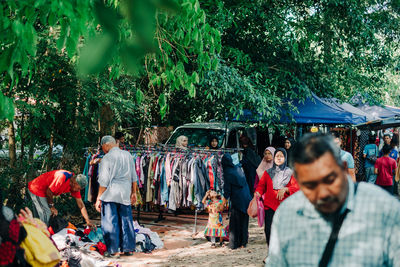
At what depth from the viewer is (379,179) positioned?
34.1ft

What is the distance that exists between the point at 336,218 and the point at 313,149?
1.03 feet

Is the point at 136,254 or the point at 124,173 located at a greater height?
the point at 124,173

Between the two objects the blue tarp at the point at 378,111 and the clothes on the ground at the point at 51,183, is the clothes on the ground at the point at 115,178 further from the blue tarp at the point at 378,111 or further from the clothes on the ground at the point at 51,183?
the blue tarp at the point at 378,111

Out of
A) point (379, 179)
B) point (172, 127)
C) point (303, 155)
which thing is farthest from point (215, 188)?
point (303, 155)

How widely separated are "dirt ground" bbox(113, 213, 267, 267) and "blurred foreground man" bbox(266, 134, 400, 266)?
4.96 m

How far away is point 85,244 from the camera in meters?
7.01

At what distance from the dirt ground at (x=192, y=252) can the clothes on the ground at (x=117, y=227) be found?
208 millimetres

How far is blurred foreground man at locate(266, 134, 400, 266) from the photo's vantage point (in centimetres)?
201

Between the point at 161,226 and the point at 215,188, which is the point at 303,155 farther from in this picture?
the point at 161,226

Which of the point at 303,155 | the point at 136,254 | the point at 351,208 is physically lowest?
the point at 136,254

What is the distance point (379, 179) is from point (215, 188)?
4.06 metres

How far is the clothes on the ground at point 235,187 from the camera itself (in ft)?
25.5

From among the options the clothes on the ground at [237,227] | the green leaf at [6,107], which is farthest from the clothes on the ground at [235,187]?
the green leaf at [6,107]

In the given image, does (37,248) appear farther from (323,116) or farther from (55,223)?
(323,116)
